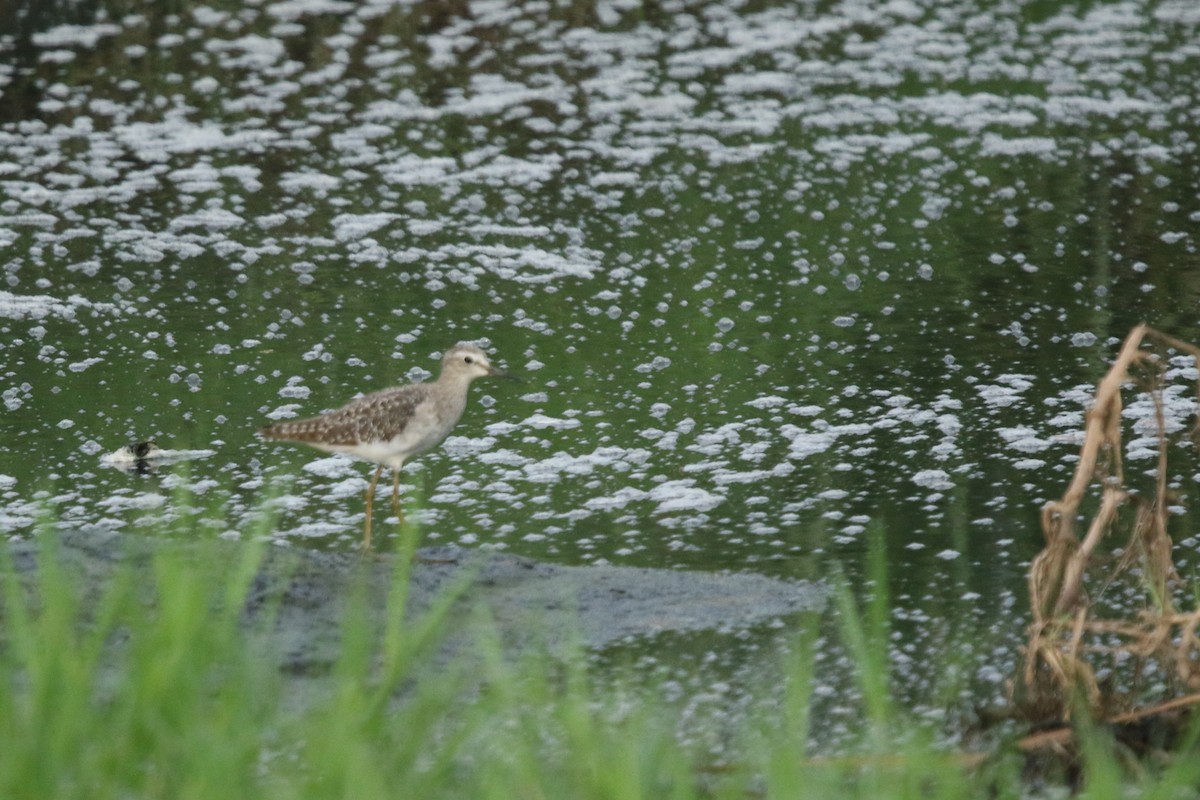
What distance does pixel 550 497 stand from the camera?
348 inches

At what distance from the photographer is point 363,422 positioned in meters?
8.29

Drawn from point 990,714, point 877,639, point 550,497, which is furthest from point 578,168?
point 877,639

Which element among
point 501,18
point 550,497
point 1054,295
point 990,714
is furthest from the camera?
point 501,18

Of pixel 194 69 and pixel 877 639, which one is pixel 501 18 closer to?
pixel 194 69

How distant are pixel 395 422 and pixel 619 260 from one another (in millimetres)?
4579

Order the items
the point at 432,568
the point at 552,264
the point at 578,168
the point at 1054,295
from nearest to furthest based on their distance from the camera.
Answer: the point at 432,568
the point at 1054,295
the point at 552,264
the point at 578,168

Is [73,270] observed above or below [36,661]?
below

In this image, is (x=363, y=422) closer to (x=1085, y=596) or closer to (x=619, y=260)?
(x=1085, y=596)

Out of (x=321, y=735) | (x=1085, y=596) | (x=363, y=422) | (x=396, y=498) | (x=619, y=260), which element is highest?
(x=321, y=735)

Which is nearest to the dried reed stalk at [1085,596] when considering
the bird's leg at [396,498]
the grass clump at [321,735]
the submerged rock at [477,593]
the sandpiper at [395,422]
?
the grass clump at [321,735]

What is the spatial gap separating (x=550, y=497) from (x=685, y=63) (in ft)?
31.3

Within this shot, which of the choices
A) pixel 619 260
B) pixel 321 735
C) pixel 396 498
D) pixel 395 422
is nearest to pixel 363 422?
pixel 395 422

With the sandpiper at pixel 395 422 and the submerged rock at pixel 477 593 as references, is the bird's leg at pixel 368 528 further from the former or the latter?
the submerged rock at pixel 477 593

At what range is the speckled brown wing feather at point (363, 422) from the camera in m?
8.26
